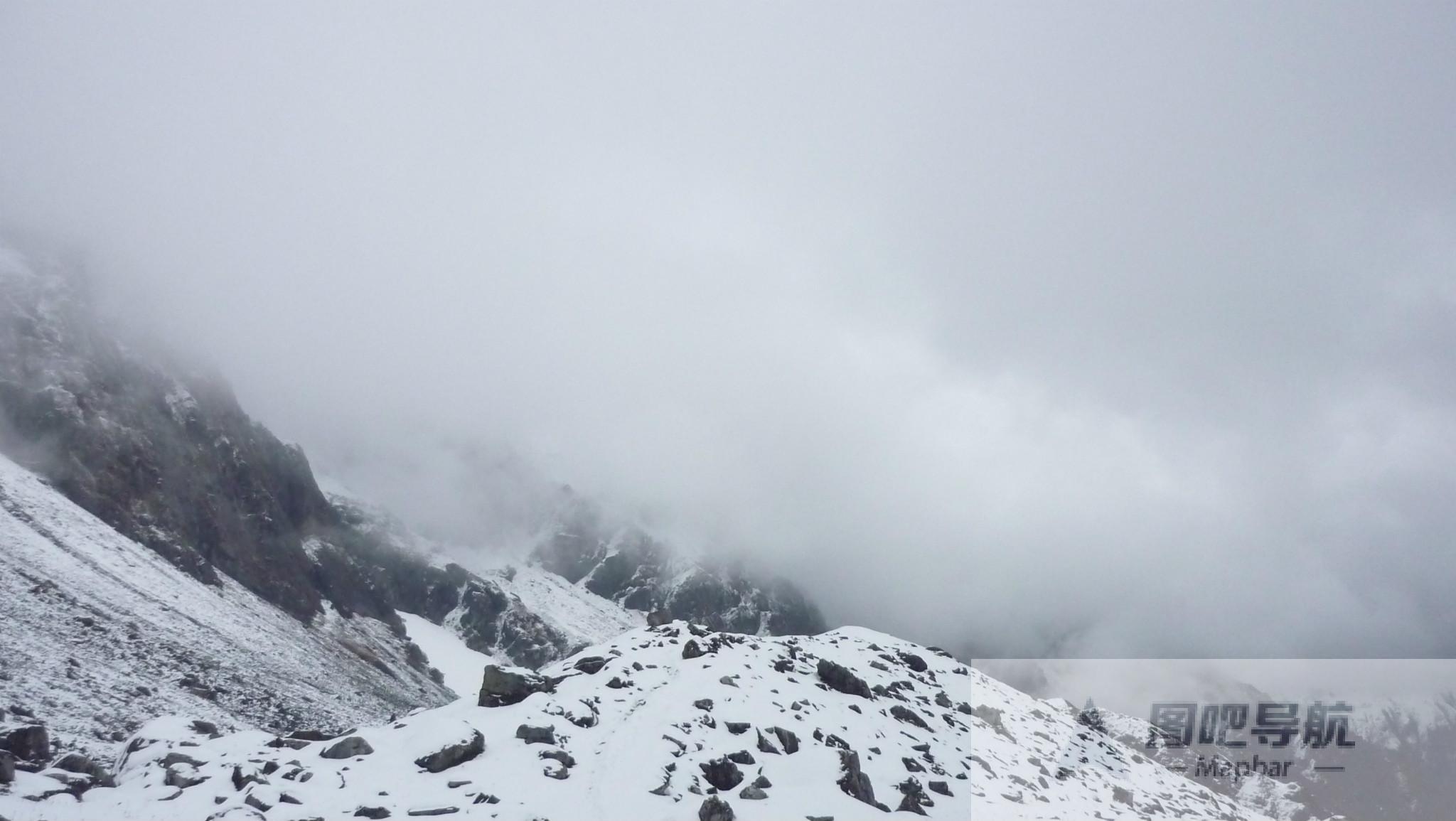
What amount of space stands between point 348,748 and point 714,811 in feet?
49.7

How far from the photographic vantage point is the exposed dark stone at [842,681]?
145ft

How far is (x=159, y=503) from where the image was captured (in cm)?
10038

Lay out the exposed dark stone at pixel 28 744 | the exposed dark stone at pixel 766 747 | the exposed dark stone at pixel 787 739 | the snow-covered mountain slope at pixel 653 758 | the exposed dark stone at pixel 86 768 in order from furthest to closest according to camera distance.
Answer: the exposed dark stone at pixel 787 739 → the exposed dark stone at pixel 766 747 → the exposed dark stone at pixel 28 744 → the snow-covered mountain slope at pixel 653 758 → the exposed dark stone at pixel 86 768

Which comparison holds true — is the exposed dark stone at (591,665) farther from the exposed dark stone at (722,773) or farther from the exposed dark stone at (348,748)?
the exposed dark stone at (348,748)

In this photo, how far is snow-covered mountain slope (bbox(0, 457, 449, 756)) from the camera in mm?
45250

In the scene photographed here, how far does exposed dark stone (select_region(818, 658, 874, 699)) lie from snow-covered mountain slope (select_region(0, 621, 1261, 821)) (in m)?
0.10

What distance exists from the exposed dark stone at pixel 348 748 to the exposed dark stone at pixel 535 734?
5867 mm

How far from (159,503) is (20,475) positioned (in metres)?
25.4

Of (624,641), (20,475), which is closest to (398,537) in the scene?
(20,475)

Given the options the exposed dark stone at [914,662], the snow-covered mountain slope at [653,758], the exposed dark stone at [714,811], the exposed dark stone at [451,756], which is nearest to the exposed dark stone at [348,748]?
→ the snow-covered mountain slope at [653,758]

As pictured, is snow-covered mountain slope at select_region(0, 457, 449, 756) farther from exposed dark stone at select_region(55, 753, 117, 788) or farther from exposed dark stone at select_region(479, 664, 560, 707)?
exposed dark stone at select_region(479, 664, 560, 707)

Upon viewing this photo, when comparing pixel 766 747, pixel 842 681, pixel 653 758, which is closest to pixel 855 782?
pixel 766 747

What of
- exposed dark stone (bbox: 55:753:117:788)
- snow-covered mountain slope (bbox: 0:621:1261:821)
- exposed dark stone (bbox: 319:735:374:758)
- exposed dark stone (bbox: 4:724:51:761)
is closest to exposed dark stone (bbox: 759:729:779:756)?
snow-covered mountain slope (bbox: 0:621:1261:821)

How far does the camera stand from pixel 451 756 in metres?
27.2
